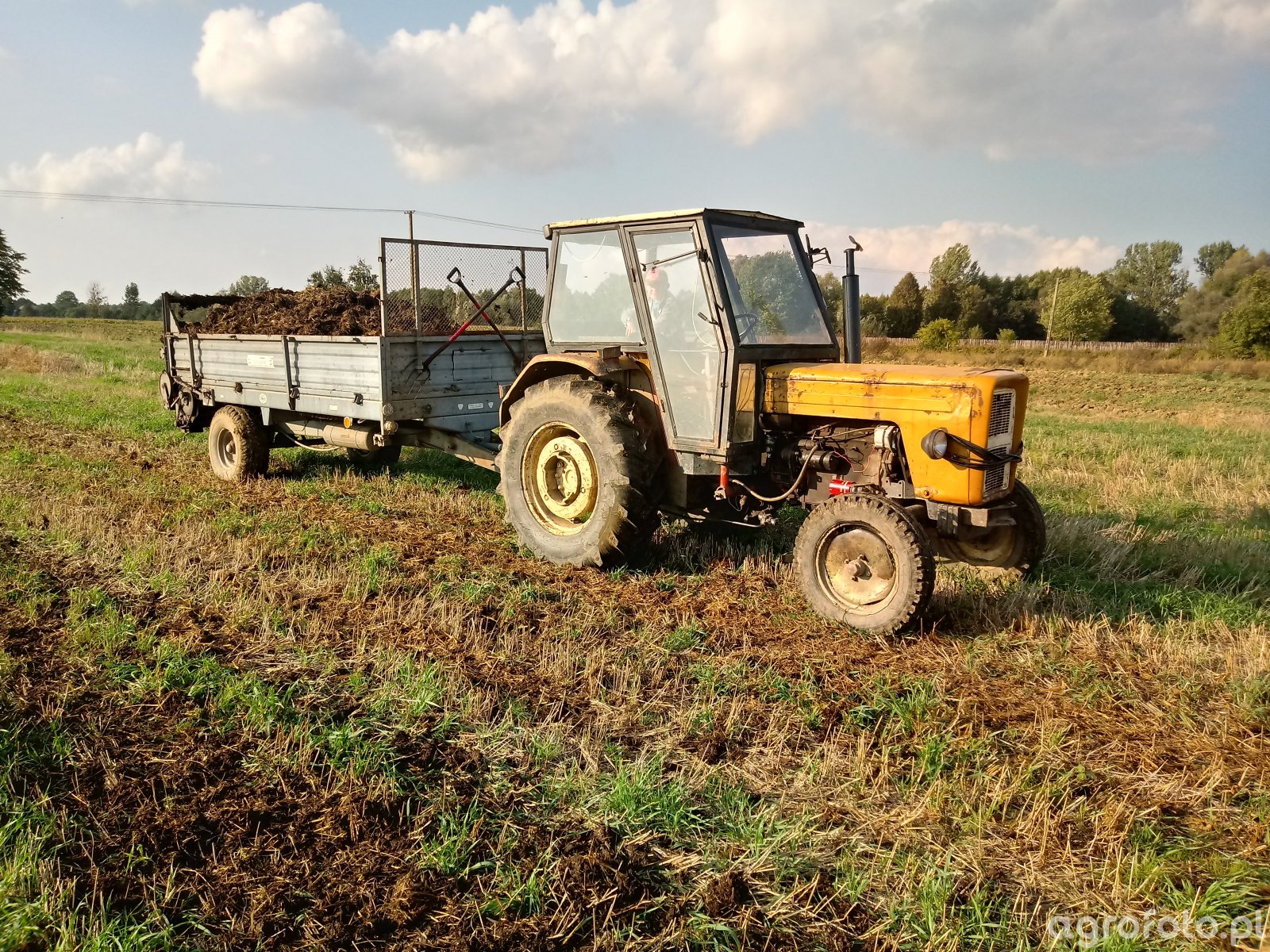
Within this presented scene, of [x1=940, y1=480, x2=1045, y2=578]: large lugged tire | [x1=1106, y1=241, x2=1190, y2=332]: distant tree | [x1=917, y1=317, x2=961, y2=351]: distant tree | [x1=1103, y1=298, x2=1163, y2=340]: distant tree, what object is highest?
[x1=1106, y1=241, x2=1190, y2=332]: distant tree

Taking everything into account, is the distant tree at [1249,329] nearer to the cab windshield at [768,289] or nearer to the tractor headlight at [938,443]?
the cab windshield at [768,289]

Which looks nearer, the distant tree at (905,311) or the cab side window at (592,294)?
the cab side window at (592,294)

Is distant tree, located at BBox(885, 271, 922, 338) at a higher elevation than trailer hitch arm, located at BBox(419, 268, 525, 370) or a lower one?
higher

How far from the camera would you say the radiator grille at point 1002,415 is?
14.7 ft

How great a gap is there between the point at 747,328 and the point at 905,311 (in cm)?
4436

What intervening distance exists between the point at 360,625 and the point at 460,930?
2.54 m

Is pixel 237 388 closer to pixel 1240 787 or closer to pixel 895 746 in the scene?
pixel 895 746

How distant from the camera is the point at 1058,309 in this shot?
1887 inches

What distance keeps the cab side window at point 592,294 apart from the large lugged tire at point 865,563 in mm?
1833

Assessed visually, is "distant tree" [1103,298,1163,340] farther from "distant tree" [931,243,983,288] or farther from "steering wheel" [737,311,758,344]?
"steering wheel" [737,311,758,344]

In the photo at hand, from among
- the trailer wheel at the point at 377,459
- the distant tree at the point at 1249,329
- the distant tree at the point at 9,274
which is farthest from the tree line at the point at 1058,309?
the distant tree at the point at 9,274

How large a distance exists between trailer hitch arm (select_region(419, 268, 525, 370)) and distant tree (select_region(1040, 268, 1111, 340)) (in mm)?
46423

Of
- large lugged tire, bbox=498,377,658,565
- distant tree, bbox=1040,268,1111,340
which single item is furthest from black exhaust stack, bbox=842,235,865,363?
distant tree, bbox=1040,268,1111,340

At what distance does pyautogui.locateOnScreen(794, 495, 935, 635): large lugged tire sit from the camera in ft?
14.5
